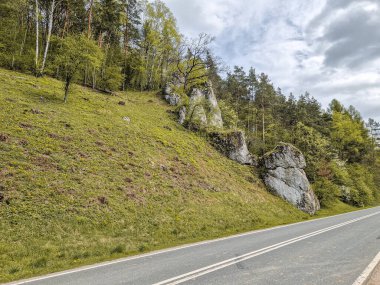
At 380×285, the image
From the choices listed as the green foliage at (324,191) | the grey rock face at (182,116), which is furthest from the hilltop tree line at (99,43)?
the green foliage at (324,191)

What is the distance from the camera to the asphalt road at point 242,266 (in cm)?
747

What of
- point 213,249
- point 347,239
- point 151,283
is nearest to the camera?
point 151,283

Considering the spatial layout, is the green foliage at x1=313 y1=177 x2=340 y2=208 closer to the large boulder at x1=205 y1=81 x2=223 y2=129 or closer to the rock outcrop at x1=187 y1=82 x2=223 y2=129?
the large boulder at x1=205 y1=81 x2=223 y2=129

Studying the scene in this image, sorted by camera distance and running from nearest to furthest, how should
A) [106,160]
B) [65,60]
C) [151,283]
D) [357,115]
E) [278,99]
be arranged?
→ [151,283], [106,160], [65,60], [278,99], [357,115]

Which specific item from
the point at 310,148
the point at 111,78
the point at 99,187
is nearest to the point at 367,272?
the point at 99,187

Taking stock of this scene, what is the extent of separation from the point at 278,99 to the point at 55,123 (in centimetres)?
6738

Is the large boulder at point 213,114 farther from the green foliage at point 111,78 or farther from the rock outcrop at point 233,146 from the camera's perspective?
the green foliage at point 111,78

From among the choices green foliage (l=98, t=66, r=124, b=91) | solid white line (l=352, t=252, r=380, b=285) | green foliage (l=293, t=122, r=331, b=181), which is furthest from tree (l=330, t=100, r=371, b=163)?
solid white line (l=352, t=252, r=380, b=285)

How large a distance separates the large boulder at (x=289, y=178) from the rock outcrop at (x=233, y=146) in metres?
2.55

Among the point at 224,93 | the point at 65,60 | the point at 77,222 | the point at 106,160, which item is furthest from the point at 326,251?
the point at 224,93

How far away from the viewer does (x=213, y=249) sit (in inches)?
480

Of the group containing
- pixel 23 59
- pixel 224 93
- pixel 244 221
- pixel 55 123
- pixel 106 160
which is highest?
pixel 224 93

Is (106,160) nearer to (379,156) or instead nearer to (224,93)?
(224,93)

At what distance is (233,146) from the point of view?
3791 cm
